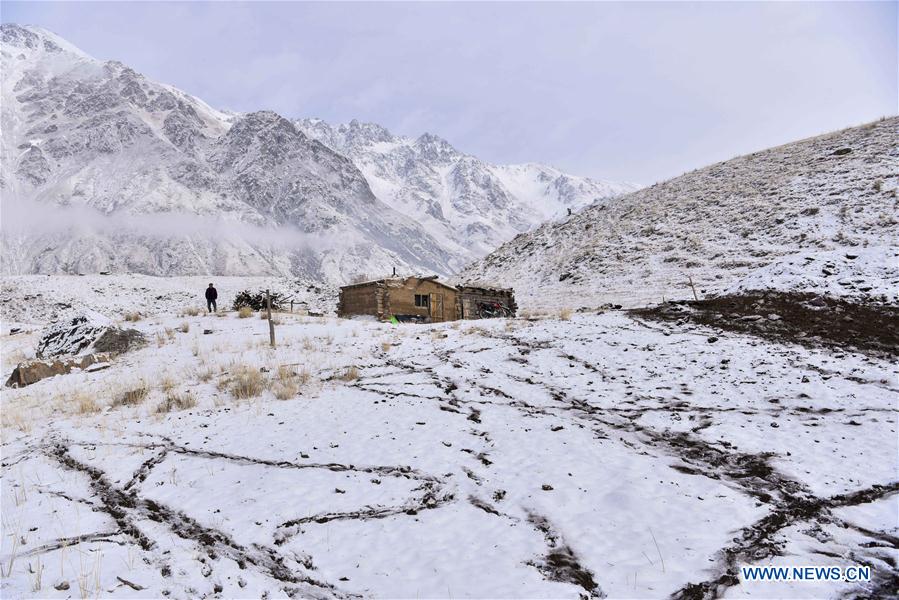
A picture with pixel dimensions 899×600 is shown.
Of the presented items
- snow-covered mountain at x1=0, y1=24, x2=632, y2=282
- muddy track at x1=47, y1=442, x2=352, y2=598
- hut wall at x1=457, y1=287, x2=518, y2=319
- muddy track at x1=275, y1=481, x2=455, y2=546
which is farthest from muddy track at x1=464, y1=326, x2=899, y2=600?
snow-covered mountain at x1=0, y1=24, x2=632, y2=282

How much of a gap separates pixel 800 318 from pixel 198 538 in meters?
16.1

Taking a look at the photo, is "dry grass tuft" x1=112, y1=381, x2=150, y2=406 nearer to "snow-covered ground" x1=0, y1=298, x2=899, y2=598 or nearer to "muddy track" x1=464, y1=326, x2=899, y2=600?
"snow-covered ground" x1=0, y1=298, x2=899, y2=598

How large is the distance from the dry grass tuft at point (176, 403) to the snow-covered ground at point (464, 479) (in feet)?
0.18

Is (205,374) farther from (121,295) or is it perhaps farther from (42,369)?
(121,295)

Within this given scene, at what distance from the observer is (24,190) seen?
550 ft

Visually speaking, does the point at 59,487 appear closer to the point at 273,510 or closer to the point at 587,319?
the point at 273,510

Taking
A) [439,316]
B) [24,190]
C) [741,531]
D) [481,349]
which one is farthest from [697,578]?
[24,190]

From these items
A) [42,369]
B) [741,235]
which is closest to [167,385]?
[42,369]

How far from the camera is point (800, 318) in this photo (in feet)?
44.9

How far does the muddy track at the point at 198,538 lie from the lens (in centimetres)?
419

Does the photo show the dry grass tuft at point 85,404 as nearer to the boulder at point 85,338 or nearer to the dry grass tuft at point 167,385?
the dry grass tuft at point 167,385

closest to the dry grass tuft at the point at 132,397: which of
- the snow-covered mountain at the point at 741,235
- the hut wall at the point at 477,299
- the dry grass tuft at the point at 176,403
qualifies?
the dry grass tuft at the point at 176,403

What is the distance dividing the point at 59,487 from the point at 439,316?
24941mm

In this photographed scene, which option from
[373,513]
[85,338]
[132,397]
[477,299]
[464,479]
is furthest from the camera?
[477,299]
